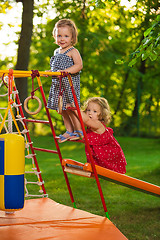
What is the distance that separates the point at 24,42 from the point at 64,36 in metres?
3.13

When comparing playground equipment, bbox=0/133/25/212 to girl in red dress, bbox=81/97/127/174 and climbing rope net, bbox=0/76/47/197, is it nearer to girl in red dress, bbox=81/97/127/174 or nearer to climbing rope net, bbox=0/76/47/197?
climbing rope net, bbox=0/76/47/197

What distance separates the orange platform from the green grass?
520mm

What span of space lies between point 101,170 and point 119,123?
9.75m

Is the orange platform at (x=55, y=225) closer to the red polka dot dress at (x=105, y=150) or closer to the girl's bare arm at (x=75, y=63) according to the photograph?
the red polka dot dress at (x=105, y=150)

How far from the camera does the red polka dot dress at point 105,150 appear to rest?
4.27m

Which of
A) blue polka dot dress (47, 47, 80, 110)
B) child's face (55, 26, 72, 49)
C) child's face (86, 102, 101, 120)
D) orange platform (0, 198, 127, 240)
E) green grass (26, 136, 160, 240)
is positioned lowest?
green grass (26, 136, 160, 240)

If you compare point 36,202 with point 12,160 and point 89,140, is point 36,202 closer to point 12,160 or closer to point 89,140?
point 89,140

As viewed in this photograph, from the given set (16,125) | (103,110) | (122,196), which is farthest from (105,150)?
(122,196)

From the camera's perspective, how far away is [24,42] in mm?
7234

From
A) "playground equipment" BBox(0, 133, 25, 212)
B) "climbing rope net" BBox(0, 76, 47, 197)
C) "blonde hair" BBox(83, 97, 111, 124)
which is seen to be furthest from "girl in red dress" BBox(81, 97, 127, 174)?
"playground equipment" BBox(0, 133, 25, 212)

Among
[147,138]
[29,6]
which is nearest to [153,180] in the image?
[29,6]

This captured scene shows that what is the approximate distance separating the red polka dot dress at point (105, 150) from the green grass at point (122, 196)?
0.69m

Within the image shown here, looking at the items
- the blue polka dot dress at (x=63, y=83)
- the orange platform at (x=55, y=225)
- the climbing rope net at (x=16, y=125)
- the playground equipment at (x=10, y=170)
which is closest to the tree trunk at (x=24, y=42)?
the climbing rope net at (x=16, y=125)

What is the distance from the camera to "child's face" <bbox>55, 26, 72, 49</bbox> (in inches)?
166
